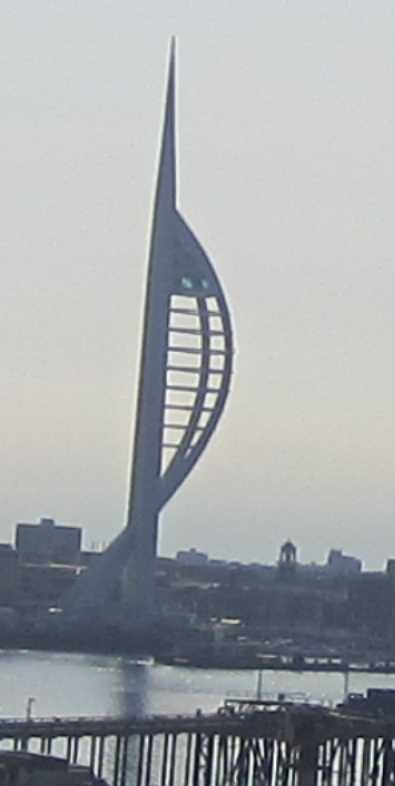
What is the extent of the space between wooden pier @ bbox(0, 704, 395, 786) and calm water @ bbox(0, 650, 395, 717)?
16708mm

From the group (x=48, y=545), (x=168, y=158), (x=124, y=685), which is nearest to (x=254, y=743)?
(x=124, y=685)

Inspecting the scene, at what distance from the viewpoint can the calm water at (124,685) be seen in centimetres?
8338

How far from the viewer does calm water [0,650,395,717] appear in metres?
83.4

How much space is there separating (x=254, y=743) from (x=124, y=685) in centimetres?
3815

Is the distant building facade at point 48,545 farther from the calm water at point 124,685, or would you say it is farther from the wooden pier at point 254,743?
the wooden pier at point 254,743

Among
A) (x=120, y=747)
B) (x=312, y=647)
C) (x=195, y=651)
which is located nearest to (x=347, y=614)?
(x=312, y=647)

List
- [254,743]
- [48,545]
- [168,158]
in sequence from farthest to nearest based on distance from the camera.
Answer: [48,545]
[168,158]
[254,743]

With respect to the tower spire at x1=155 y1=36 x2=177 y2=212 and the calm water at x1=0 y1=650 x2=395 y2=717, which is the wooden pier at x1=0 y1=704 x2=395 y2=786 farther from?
the tower spire at x1=155 y1=36 x2=177 y2=212

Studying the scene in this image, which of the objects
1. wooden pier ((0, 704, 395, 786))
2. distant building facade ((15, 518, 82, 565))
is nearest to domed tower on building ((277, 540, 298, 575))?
distant building facade ((15, 518, 82, 565))

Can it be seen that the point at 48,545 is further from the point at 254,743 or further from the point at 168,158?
the point at 254,743

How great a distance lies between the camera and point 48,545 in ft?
505

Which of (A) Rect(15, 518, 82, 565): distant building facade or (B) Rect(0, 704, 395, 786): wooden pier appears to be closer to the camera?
(B) Rect(0, 704, 395, 786): wooden pier

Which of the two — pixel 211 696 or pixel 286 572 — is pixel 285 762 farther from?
pixel 286 572

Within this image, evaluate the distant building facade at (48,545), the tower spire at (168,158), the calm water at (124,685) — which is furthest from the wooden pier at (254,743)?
the distant building facade at (48,545)
